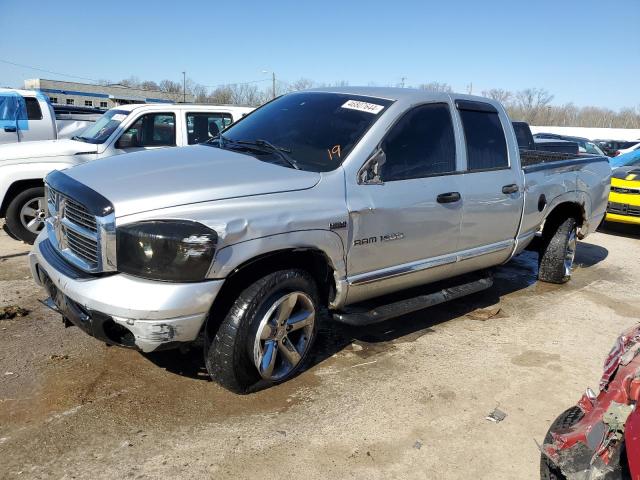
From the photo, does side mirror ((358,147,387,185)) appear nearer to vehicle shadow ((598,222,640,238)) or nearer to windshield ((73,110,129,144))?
windshield ((73,110,129,144))

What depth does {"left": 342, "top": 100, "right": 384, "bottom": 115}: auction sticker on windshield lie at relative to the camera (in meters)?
4.02

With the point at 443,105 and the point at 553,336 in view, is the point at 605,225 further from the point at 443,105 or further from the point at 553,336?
the point at 443,105

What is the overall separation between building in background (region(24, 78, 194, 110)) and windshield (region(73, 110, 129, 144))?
111 feet

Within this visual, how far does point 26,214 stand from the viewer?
675cm

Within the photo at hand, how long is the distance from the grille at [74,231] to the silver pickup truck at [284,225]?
0.04 feet

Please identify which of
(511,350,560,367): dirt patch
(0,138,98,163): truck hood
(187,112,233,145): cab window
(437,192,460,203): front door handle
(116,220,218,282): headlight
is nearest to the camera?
(116,220,218,282): headlight

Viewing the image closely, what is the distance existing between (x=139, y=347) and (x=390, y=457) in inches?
58.4

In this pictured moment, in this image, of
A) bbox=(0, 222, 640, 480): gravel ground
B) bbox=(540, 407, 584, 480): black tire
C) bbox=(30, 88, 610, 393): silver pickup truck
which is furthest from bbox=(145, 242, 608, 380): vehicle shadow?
bbox=(540, 407, 584, 480): black tire

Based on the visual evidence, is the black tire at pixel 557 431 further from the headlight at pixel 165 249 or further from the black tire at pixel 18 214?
the black tire at pixel 18 214

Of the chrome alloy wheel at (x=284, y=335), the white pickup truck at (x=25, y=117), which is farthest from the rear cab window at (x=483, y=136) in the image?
the white pickup truck at (x=25, y=117)

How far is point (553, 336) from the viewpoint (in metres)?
4.84

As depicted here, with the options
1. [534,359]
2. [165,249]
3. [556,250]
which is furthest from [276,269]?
[556,250]

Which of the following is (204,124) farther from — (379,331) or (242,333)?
(242,333)

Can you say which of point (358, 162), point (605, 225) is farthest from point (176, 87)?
point (358, 162)
